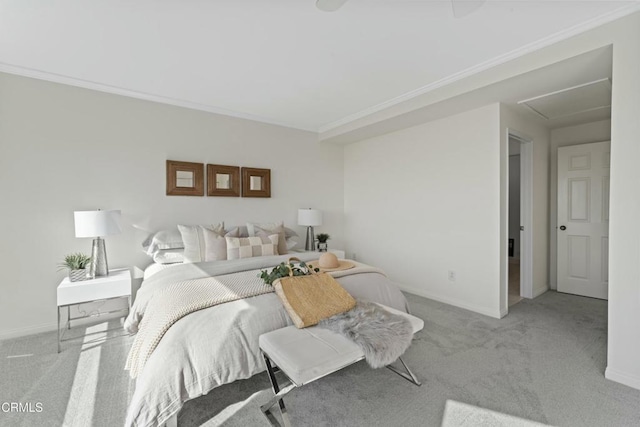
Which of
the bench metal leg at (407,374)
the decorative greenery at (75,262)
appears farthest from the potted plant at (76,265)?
the bench metal leg at (407,374)

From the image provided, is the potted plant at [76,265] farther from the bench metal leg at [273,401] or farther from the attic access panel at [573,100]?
the attic access panel at [573,100]

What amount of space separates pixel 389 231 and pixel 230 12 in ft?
11.2

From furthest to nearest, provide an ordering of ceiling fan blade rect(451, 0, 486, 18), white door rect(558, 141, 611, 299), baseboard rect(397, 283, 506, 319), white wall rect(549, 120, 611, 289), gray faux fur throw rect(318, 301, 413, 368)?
white wall rect(549, 120, 611, 289)
white door rect(558, 141, 611, 299)
baseboard rect(397, 283, 506, 319)
gray faux fur throw rect(318, 301, 413, 368)
ceiling fan blade rect(451, 0, 486, 18)

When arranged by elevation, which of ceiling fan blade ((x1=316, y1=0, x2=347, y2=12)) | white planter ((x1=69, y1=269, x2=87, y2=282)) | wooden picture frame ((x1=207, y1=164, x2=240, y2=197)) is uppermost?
ceiling fan blade ((x1=316, y1=0, x2=347, y2=12))

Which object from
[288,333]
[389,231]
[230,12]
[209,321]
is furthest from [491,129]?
[209,321]

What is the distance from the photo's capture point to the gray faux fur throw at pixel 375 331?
5.53 ft

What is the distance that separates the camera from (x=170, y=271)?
2.56 metres

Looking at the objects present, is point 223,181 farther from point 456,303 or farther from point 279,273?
point 456,303

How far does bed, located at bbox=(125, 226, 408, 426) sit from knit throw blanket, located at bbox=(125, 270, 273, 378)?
4 cm

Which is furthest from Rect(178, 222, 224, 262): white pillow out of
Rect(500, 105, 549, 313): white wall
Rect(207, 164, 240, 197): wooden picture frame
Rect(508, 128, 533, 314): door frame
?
Rect(508, 128, 533, 314): door frame

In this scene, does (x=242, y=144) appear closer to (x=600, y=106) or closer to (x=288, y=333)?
(x=288, y=333)

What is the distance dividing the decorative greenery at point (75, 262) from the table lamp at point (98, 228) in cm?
12

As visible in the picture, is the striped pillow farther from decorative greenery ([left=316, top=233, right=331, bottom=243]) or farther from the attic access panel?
the attic access panel

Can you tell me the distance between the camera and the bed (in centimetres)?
145
